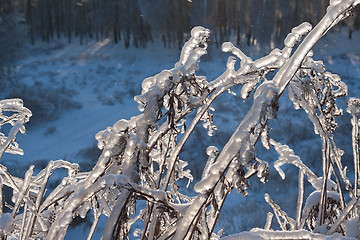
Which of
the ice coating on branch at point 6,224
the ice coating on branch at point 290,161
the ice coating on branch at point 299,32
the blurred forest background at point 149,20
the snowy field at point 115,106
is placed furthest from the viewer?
the blurred forest background at point 149,20

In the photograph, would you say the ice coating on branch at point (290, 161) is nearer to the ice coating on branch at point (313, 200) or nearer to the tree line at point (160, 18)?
the ice coating on branch at point (313, 200)

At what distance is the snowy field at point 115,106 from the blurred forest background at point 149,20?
43.0 inches

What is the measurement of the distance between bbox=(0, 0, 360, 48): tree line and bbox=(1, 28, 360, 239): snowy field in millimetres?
1184

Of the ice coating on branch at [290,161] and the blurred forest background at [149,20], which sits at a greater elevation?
the blurred forest background at [149,20]

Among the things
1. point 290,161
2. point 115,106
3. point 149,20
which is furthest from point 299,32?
point 149,20

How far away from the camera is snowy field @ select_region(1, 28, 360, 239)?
40.6 feet

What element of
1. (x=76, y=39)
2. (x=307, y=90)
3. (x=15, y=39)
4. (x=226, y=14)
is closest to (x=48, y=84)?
(x=15, y=39)

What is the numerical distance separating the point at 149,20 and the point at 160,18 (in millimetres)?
851

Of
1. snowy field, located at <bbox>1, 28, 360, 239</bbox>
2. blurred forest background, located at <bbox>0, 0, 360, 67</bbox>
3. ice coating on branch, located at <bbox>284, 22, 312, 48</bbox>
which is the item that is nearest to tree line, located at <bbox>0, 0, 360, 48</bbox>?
blurred forest background, located at <bbox>0, 0, 360, 67</bbox>

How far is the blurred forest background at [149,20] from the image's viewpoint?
23.8 metres

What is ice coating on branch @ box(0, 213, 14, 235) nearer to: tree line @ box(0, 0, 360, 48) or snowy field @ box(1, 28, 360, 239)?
snowy field @ box(1, 28, 360, 239)

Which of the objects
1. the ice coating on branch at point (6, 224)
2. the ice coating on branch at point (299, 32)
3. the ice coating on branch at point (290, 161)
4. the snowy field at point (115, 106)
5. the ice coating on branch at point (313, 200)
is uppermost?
the ice coating on branch at point (299, 32)

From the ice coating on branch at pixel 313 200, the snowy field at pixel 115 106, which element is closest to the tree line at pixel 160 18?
the snowy field at pixel 115 106

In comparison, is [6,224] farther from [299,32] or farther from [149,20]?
[149,20]
